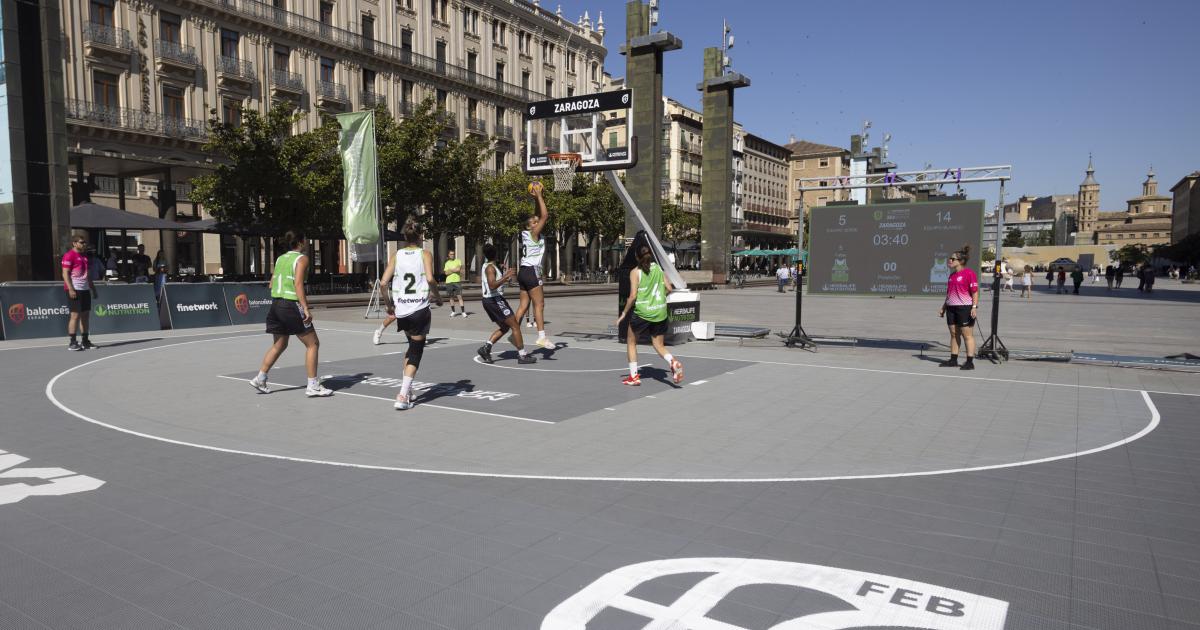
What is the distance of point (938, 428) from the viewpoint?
24.0ft

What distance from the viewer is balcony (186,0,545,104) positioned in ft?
132

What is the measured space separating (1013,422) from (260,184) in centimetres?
2965

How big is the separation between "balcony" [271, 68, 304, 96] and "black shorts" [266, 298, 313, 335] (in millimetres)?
38639

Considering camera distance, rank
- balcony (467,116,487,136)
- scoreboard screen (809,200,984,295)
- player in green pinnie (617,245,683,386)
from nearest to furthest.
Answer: player in green pinnie (617,245,683,386) < scoreboard screen (809,200,984,295) < balcony (467,116,487,136)

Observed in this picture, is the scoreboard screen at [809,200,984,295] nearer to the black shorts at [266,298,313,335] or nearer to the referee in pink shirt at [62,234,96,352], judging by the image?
the black shorts at [266,298,313,335]

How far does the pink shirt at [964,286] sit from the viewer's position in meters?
11.2

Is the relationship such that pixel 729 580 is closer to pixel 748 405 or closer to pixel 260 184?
pixel 748 405

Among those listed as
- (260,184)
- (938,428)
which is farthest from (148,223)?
(938,428)

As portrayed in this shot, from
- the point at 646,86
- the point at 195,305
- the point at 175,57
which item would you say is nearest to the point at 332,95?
the point at 175,57

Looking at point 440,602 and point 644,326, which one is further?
point 644,326

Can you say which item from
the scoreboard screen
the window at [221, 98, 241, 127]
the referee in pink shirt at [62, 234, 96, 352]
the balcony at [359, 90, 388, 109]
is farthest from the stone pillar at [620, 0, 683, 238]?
the balcony at [359, 90, 388, 109]

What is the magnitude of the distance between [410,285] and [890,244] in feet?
28.4

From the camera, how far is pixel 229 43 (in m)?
40.2

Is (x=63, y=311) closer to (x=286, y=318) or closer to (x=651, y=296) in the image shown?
(x=286, y=318)
